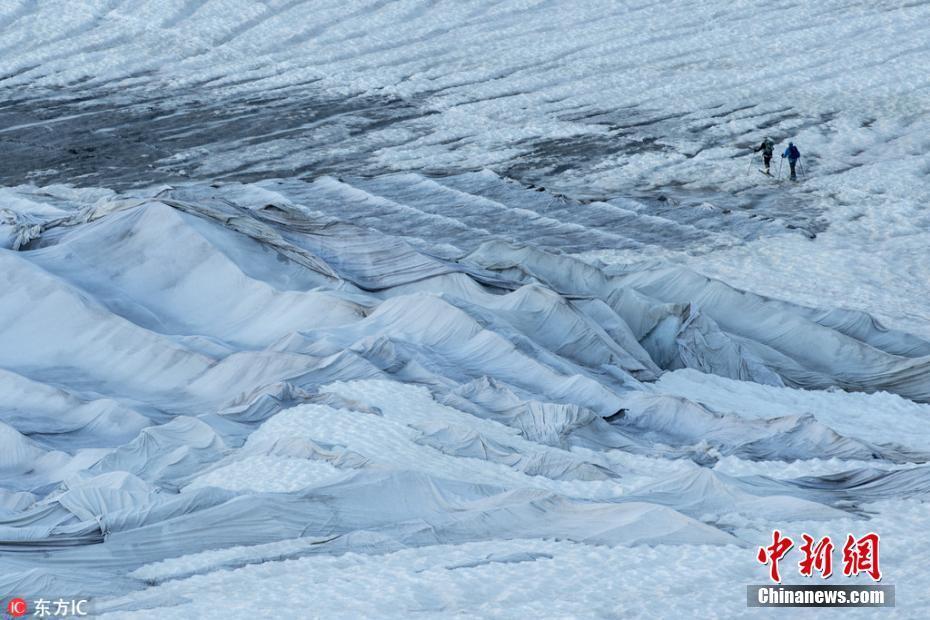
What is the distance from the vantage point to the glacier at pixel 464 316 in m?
8.68

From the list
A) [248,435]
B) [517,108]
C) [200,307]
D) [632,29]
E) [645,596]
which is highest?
[632,29]

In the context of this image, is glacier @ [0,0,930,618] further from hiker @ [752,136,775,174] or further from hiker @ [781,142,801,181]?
hiker @ [781,142,801,181]

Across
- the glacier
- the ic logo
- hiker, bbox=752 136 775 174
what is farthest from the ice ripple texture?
hiker, bbox=752 136 775 174

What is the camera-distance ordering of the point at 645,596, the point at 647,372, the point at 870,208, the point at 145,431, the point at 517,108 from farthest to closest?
the point at 517,108, the point at 870,208, the point at 647,372, the point at 145,431, the point at 645,596

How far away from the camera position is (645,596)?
26.6 ft

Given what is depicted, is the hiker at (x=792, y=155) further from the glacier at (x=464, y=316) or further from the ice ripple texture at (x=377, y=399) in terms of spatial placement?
the ice ripple texture at (x=377, y=399)

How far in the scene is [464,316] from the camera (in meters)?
13.0

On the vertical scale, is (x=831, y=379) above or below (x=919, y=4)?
below

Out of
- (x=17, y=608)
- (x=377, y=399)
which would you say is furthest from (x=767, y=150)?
(x=17, y=608)

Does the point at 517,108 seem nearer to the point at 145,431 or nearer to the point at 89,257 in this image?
the point at 89,257

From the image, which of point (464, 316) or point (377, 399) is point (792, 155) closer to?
point (464, 316)

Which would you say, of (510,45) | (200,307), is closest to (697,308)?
(200,307)

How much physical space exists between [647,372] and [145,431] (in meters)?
5.22

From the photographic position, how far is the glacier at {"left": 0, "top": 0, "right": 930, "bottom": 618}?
28.5ft
